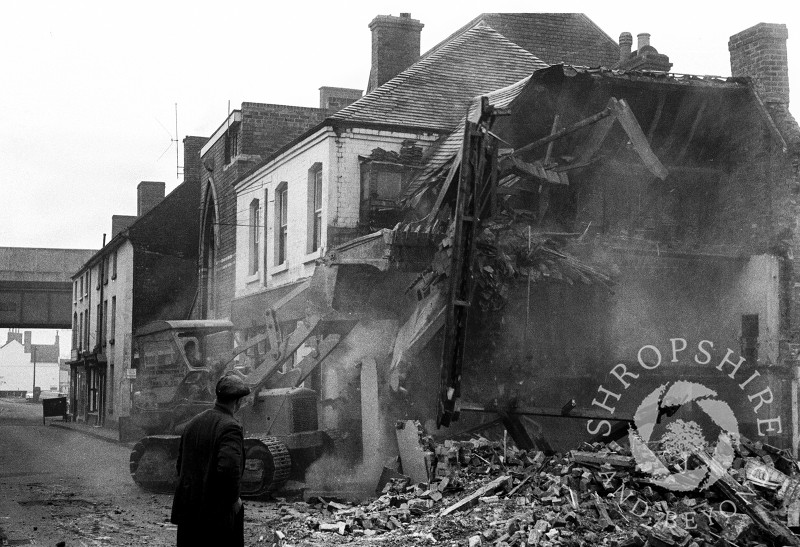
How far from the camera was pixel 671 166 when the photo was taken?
1645 centimetres

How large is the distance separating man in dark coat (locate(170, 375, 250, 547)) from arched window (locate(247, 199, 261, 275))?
18887 mm

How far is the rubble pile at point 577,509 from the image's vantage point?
26.1 ft

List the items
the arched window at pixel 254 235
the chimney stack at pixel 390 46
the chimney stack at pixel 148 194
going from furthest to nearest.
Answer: the chimney stack at pixel 148 194
the arched window at pixel 254 235
the chimney stack at pixel 390 46

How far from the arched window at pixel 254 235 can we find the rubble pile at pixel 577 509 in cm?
1515

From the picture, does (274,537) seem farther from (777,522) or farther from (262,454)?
(777,522)

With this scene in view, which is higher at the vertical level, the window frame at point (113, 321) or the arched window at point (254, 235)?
the arched window at point (254, 235)

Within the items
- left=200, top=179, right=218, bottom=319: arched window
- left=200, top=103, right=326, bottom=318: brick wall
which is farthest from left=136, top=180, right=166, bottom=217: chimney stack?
left=200, top=103, right=326, bottom=318: brick wall

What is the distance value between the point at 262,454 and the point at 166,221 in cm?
2282

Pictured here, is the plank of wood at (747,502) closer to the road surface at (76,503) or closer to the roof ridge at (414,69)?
the road surface at (76,503)

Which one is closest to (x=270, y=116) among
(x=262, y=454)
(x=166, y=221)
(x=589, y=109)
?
(x=166, y=221)

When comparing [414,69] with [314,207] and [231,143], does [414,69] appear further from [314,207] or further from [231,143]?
[231,143]

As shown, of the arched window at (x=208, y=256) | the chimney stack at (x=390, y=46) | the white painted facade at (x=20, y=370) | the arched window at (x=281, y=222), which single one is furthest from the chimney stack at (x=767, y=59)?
the white painted facade at (x=20, y=370)

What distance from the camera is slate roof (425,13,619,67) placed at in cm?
2722

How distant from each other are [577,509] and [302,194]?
13.7m
